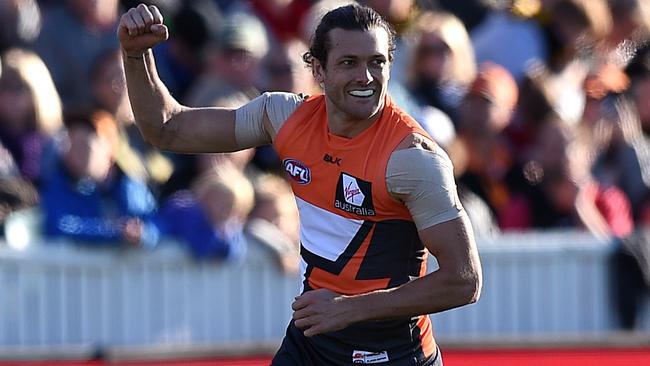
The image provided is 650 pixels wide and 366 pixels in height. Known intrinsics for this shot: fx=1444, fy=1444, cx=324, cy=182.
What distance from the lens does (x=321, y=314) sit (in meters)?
4.45

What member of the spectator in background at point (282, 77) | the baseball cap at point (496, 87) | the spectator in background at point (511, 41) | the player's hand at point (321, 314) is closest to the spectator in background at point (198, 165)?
the spectator in background at point (282, 77)

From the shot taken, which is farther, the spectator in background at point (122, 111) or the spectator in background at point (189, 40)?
the spectator in background at point (189, 40)

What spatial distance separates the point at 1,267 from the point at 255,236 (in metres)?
1.36

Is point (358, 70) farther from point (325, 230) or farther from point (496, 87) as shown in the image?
point (496, 87)

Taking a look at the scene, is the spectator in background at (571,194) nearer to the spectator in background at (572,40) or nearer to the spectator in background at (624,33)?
the spectator in background at (572,40)

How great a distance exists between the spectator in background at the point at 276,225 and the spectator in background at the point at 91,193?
61 cm

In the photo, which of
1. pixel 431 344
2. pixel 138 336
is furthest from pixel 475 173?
pixel 431 344

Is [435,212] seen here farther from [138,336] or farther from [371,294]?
[138,336]

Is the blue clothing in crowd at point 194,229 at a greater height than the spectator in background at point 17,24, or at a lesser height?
lesser

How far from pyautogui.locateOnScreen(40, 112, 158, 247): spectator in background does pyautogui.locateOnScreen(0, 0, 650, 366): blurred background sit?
0.01 meters

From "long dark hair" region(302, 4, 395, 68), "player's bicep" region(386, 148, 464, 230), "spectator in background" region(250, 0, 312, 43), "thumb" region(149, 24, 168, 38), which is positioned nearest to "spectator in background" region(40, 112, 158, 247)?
"spectator in background" region(250, 0, 312, 43)

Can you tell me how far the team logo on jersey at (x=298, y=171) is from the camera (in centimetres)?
464

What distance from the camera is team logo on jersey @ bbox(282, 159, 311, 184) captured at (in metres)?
4.64

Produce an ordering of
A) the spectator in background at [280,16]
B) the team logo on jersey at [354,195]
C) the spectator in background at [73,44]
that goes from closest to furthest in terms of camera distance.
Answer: the team logo on jersey at [354,195]
the spectator in background at [73,44]
the spectator in background at [280,16]
